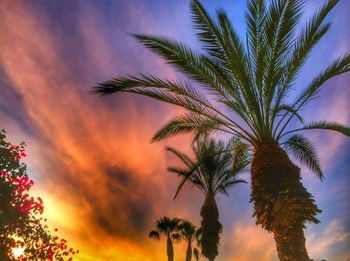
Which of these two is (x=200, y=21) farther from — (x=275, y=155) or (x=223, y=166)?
(x=223, y=166)

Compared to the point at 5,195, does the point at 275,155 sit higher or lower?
lower

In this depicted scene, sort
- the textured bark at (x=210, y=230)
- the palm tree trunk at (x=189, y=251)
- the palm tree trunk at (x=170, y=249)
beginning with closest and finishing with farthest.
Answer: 1. the textured bark at (x=210, y=230)
2. the palm tree trunk at (x=170, y=249)
3. the palm tree trunk at (x=189, y=251)

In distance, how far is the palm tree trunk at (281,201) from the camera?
7792 millimetres

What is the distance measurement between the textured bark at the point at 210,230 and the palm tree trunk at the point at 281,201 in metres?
12.0

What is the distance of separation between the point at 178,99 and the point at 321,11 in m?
4.66

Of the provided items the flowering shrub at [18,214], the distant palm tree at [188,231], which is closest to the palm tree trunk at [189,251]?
the distant palm tree at [188,231]

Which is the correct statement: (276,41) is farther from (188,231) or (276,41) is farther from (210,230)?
(188,231)

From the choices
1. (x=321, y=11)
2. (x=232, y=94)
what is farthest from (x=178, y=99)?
(x=321, y=11)

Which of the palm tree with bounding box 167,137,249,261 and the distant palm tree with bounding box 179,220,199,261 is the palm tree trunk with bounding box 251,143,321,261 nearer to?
the palm tree with bounding box 167,137,249,261

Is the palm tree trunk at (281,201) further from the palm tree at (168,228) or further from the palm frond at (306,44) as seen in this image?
the palm tree at (168,228)

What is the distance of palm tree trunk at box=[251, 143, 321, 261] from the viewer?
25.6 ft

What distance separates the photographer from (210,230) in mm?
20312

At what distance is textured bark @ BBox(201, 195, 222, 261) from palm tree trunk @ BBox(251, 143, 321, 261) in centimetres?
1203

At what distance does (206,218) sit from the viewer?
20.5 m
